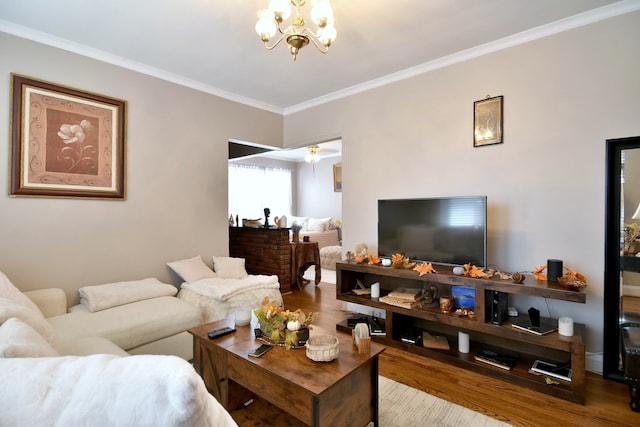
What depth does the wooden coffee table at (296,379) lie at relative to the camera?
4.78 feet

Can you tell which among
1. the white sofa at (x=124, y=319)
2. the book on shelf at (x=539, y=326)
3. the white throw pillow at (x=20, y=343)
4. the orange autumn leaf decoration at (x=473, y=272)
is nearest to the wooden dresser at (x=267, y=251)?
the white sofa at (x=124, y=319)

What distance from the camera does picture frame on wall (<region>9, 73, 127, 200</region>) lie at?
2.56 meters

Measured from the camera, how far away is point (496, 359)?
7.90 ft

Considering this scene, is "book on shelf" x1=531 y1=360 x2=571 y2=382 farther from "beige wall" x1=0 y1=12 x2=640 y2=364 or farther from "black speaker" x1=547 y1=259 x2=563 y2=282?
"black speaker" x1=547 y1=259 x2=563 y2=282

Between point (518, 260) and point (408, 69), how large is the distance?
2191 millimetres

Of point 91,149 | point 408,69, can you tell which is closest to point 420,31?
point 408,69

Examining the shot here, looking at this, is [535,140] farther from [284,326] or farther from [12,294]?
[12,294]

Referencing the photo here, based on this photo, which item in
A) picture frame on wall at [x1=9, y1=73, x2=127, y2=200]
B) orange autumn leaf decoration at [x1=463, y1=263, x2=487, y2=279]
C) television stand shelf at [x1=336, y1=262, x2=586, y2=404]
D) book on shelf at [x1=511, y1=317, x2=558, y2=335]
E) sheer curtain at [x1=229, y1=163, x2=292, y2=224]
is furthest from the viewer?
sheer curtain at [x1=229, y1=163, x2=292, y2=224]

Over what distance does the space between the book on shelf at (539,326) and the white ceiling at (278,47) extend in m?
2.32

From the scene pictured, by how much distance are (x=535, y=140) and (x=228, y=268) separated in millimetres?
3350

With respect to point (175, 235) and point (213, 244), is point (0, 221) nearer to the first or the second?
point (175, 235)

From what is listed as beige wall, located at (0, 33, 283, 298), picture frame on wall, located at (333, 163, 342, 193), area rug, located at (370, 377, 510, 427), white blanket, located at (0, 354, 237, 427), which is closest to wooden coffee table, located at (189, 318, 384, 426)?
area rug, located at (370, 377, 510, 427)

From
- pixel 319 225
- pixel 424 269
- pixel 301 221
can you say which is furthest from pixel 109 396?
pixel 301 221

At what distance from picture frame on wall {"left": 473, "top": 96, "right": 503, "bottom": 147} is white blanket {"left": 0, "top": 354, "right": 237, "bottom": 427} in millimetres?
3019
